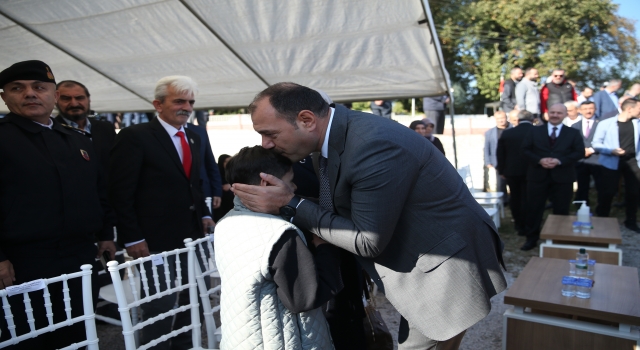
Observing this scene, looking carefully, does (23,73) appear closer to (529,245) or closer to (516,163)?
(529,245)

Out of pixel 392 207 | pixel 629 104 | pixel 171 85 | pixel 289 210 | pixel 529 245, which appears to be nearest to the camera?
pixel 392 207

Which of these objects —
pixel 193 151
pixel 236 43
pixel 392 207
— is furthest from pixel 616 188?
pixel 392 207

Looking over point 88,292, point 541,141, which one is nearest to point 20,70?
point 88,292

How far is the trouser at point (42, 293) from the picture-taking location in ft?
7.23

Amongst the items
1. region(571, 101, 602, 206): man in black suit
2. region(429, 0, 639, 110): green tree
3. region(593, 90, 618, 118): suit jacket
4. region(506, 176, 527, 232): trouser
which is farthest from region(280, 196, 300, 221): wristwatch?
region(429, 0, 639, 110): green tree

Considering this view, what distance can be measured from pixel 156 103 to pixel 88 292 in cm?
149

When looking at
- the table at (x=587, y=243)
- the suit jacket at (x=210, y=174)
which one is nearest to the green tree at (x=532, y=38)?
the table at (x=587, y=243)

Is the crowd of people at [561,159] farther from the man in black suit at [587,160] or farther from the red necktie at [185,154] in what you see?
the red necktie at [185,154]

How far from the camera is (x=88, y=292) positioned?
2029 mm

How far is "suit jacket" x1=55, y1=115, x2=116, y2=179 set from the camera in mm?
3748

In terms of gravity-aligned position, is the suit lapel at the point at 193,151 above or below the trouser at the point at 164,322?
above

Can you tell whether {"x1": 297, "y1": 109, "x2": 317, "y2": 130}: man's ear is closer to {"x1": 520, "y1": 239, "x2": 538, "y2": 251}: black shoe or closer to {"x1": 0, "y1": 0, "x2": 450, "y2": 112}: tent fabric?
{"x1": 0, "y1": 0, "x2": 450, "y2": 112}: tent fabric

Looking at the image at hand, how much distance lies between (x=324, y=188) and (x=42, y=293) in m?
1.49

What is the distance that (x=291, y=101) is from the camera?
5.32ft
